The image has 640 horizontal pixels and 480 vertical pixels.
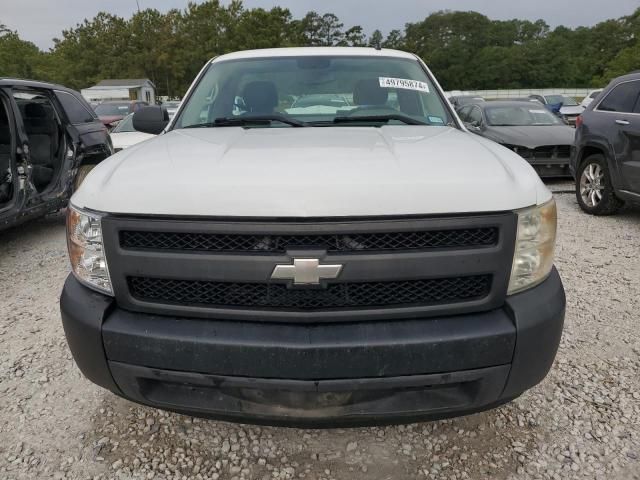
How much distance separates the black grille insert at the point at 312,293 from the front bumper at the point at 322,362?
7 centimetres

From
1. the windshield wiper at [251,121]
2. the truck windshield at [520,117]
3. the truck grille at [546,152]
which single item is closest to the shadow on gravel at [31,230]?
the windshield wiper at [251,121]

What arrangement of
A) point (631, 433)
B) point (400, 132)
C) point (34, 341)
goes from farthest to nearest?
point (34, 341), point (400, 132), point (631, 433)

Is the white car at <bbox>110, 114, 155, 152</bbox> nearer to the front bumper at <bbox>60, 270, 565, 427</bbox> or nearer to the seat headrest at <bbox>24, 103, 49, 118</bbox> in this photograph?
the seat headrest at <bbox>24, 103, 49, 118</bbox>

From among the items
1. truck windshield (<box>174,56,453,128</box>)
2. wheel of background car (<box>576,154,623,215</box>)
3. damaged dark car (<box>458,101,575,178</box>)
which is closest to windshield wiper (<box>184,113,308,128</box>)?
truck windshield (<box>174,56,453,128</box>)

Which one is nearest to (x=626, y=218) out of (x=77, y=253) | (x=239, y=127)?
(x=239, y=127)

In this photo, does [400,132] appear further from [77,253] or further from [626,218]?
[626,218]

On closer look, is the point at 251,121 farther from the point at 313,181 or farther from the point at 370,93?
the point at 313,181

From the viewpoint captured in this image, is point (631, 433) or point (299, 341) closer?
point (299, 341)

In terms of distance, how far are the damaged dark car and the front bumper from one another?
22.2 ft

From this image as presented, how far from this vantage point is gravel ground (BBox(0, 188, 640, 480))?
218 cm

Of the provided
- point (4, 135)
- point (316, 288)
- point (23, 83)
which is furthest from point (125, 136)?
point (316, 288)

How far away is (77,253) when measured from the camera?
1.94m

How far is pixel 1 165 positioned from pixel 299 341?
16.2ft

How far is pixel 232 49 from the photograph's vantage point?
66.3 meters
